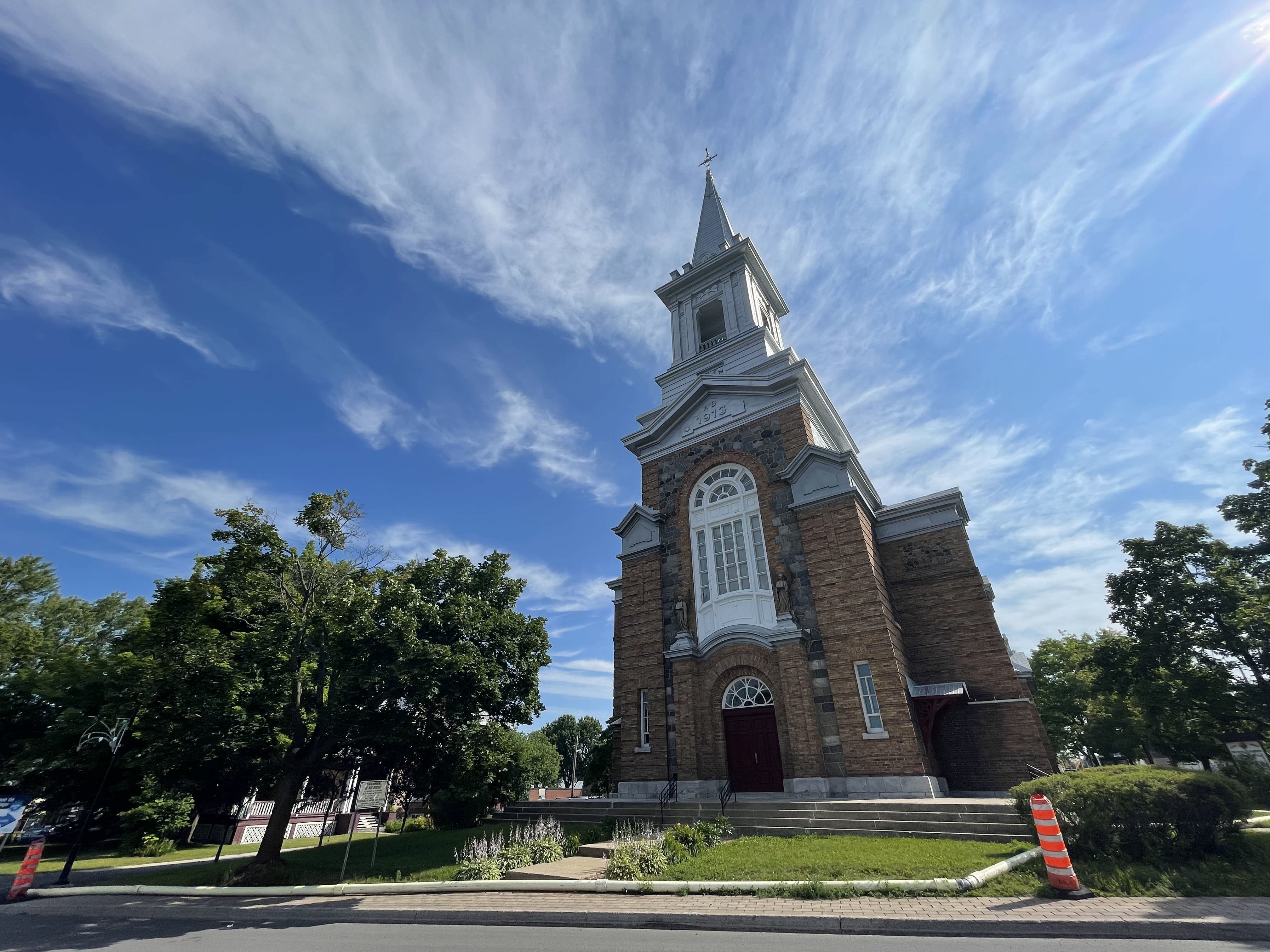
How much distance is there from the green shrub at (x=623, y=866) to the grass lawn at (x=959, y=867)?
455 mm

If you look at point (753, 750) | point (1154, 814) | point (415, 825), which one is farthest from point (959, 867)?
point (415, 825)

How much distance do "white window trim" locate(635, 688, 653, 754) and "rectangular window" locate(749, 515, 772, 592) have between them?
528 cm

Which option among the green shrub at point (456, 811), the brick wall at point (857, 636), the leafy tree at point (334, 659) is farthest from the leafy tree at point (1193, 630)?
the green shrub at point (456, 811)

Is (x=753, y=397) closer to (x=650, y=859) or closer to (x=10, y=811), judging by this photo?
(x=650, y=859)

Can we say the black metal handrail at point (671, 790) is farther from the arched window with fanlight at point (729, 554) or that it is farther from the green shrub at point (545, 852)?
the green shrub at point (545, 852)

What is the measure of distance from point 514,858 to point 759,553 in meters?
11.0

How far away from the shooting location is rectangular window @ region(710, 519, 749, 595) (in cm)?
1842

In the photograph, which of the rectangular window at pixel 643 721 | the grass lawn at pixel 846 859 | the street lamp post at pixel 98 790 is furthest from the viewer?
the rectangular window at pixel 643 721

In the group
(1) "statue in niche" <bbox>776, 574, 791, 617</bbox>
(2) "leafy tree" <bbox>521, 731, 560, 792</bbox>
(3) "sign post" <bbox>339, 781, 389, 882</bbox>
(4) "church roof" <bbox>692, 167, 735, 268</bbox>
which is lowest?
(3) "sign post" <bbox>339, 781, 389, 882</bbox>

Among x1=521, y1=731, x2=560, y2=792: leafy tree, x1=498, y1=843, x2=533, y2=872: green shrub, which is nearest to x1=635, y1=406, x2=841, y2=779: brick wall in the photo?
x1=498, y1=843, x2=533, y2=872: green shrub

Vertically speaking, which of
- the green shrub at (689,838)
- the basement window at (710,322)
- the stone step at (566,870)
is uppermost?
the basement window at (710,322)

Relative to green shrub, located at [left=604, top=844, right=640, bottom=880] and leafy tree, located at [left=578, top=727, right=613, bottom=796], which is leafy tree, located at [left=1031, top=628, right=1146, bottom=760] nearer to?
leafy tree, located at [left=578, top=727, right=613, bottom=796]

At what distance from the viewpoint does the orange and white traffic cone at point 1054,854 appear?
23.4ft

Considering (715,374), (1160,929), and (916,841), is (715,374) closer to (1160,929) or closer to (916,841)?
(916,841)
